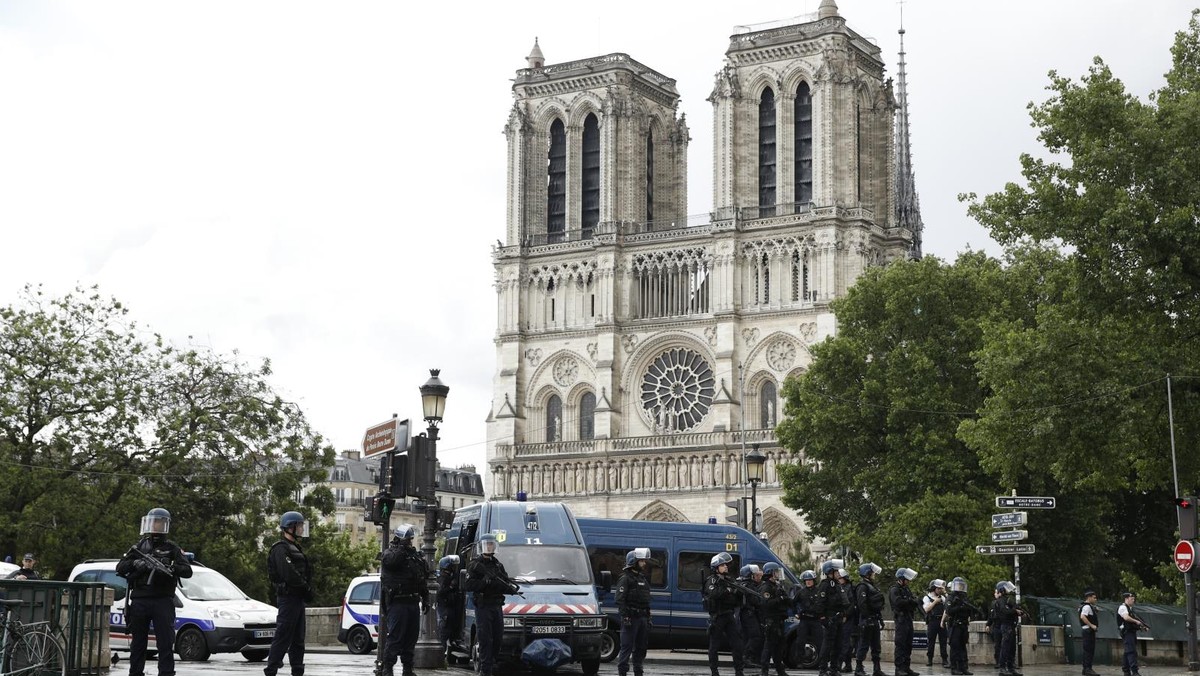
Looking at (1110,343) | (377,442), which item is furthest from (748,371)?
(377,442)

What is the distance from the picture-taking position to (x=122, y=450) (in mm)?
41094

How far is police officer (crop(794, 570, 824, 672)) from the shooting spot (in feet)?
73.4

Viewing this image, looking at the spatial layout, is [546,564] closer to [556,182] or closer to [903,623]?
[903,623]

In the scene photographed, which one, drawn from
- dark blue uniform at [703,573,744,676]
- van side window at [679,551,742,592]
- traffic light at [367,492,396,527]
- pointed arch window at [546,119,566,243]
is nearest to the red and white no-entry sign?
van side window at [679,551,742,592]

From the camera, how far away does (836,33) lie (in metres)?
71.1

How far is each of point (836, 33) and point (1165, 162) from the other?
43.7m

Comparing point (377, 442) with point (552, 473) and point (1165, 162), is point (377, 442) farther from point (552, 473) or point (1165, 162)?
point (552, 473)

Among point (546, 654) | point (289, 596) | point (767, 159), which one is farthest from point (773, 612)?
point (767, 159)

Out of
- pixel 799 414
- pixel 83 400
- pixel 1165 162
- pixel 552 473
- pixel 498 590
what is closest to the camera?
pixel 498 590

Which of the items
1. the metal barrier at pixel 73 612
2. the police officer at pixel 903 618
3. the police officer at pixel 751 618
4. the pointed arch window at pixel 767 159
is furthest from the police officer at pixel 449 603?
the pointed arch window at pixel 767 159

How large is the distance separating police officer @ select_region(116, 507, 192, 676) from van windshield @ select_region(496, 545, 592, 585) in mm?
6461

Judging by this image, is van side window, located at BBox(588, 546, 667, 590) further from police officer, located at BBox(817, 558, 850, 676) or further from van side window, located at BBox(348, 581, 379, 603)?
police officer, located at BBox(817, 558, 850, 676)

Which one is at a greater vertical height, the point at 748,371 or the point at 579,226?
the point at 579,226

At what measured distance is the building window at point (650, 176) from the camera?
77.9 meters
